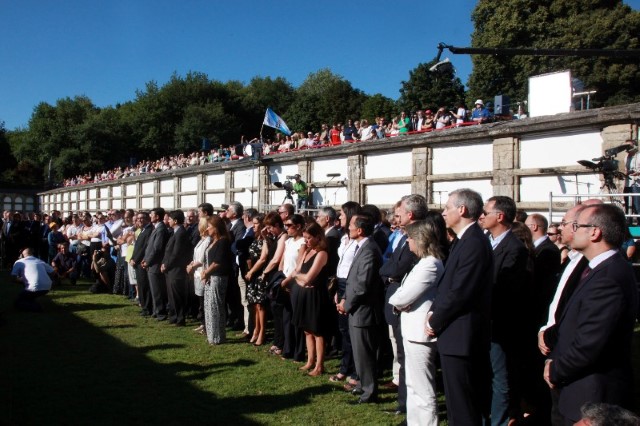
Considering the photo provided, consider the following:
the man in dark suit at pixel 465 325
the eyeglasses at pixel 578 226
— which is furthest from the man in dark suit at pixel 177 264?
the eyeglasses at pixel 578 226

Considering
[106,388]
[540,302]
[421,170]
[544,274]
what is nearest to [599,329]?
[540,302]

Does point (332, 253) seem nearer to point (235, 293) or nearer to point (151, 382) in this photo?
point (151, 382)

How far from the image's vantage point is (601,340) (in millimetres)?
3039

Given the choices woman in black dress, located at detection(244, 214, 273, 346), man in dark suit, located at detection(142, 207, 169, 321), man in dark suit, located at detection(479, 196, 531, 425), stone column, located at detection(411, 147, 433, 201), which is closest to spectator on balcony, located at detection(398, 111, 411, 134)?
stone column, located at detection(411, 147, 433, 201)

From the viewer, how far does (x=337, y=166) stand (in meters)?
18.5

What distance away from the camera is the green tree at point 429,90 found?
46344 mm

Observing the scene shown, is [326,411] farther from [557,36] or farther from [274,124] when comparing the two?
Result: [557,36]

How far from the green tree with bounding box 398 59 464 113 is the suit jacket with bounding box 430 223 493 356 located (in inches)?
1697

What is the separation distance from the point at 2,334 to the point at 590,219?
354 inches

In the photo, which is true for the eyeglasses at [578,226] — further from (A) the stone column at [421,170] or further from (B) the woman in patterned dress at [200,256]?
(A) the stone column at [421,170]

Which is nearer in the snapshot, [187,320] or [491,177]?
[187,320]

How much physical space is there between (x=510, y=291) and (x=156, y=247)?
7.02 metres

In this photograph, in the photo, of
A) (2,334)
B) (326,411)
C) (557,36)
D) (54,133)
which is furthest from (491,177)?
(54,133)

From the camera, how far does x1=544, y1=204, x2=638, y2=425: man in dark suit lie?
3064mm
